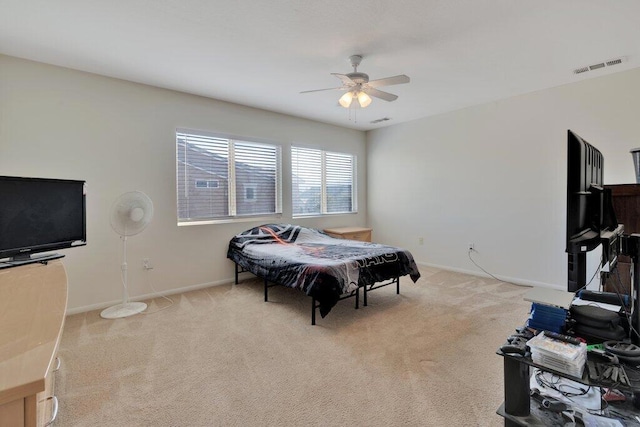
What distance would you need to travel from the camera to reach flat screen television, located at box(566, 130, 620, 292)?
1.09 m

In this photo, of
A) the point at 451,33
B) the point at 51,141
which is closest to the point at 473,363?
the point at 451,33

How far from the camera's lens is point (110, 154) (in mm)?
3289

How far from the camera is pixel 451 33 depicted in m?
2.44

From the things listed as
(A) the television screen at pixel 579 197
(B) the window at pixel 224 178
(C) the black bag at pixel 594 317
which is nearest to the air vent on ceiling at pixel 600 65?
(A) the television screen at pixel 579 197

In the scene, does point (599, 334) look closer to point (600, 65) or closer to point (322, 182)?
point (600, 65)

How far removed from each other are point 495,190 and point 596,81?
157 cm

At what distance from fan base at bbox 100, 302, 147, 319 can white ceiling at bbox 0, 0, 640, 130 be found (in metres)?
2.47

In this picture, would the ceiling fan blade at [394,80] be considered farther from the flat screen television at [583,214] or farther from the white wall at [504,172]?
the white wall at [504,172]

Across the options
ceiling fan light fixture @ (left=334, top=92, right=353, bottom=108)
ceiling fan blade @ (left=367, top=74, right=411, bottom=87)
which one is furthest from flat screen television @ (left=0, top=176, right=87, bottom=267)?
ceiling fan blade @ (left=367, top=74, right=411, bottom=87)

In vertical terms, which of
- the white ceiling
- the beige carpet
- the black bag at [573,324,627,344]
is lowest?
the beige carpet

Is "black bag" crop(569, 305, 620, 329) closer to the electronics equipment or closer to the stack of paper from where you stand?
the electronics equipment

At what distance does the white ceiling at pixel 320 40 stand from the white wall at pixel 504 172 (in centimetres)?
39

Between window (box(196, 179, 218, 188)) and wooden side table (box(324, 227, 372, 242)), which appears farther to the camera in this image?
wooden side table (box(324, 227, 372, 242))

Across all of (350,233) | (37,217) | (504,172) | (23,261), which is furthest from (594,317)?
(350,233)
